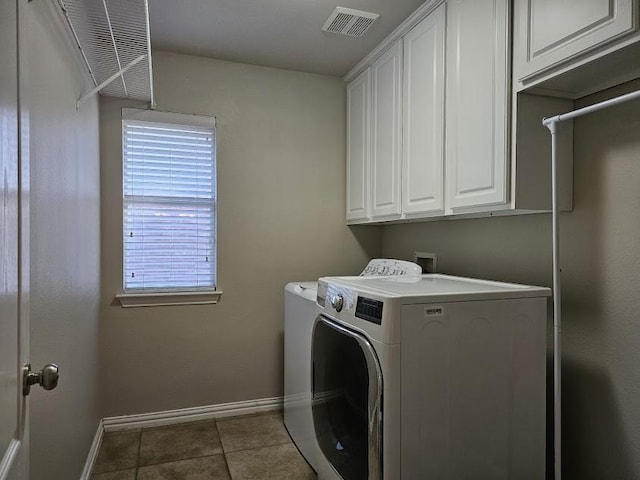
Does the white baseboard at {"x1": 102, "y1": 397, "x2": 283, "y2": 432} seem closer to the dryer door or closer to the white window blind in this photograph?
the white window blind

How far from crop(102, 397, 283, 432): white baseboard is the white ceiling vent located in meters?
2.50

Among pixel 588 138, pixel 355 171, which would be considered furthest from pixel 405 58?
pixel 588 138

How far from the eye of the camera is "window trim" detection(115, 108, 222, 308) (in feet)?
8.75

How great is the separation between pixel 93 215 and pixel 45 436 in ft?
4.26

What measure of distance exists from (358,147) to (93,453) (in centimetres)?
248

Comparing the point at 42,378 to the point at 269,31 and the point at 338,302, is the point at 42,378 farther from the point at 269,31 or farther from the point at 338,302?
the point at 269,31

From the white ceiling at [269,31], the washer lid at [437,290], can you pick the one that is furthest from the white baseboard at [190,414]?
the white ceiling at [269,31]

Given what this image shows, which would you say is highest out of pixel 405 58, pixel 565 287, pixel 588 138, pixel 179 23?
pixel 179 23

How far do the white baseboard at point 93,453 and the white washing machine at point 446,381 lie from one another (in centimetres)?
136

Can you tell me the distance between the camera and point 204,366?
2.86 m

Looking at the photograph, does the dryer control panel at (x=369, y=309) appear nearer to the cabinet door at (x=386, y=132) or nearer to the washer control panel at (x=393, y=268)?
the washer control panel at (x=393, y=268)

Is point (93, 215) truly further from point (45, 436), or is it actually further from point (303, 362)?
point (303, 362)

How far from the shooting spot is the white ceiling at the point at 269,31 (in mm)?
2156

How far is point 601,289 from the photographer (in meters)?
1.60
